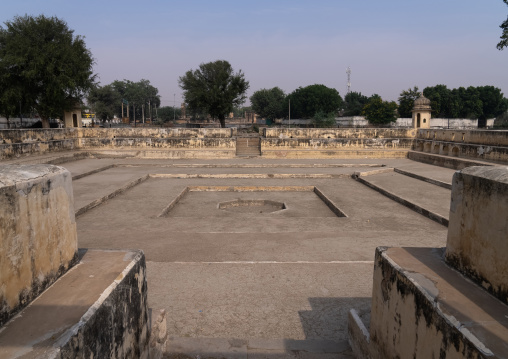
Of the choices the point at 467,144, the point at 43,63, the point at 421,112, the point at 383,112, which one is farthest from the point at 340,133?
the point at 383,112

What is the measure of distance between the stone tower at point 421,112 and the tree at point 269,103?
37116 millimetres

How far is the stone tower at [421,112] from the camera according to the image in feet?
A: 57.3

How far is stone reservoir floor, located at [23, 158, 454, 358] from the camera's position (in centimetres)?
297

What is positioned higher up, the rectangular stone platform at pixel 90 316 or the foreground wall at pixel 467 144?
the foreground wall at pixel 467 144

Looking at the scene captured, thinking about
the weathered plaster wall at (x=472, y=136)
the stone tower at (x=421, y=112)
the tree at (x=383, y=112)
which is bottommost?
the weathered plaster wall at (x=472, y=136)

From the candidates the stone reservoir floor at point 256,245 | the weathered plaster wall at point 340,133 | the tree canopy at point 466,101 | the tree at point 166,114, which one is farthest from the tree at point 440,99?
the tree at point 166,114

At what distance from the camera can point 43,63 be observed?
16781mm

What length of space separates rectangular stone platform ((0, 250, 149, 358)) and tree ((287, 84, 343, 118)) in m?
49.0

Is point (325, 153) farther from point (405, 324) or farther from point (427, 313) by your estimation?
point (427, 313)

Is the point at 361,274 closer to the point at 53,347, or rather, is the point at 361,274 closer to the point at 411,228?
the point at 411,228

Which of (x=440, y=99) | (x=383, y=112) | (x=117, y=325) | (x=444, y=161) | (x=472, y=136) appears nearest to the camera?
(x=117, y=325)

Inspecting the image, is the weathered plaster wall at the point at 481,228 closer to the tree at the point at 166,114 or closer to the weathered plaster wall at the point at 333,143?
the weathered plaster wall at the point at 333,143

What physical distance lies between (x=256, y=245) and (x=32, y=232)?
345 centimetres

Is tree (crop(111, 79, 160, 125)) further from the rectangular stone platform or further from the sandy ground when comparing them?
the rectangular stone platform
